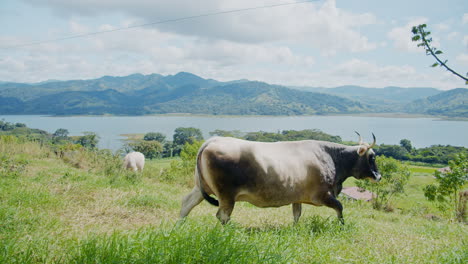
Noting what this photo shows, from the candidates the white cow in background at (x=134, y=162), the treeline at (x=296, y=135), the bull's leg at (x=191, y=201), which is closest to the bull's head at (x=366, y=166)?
the bull's leg at (x=191, y=201)

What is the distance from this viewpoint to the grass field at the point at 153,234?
311 centimetres

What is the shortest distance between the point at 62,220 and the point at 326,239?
4.18 metres

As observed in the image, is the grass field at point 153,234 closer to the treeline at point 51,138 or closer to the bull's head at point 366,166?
the bull's head at point 366,166

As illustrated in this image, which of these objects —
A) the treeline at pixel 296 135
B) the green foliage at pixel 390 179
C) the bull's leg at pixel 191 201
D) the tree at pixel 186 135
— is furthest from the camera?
the tree at pixel 186 135

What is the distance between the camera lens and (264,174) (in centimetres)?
536

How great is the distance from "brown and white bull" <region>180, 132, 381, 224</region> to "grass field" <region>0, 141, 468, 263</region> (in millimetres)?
411

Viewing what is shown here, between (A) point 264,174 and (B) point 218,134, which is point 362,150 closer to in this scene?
(A) point 264,174

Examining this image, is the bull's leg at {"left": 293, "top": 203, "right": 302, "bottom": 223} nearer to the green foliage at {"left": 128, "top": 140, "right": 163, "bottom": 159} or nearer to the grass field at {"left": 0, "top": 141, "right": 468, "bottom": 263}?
the grass field at {"left": 0, "top": 141, "right": 468, "bottom": 263}

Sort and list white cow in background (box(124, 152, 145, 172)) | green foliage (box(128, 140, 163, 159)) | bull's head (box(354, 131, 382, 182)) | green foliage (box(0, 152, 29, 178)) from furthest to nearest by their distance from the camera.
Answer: green foliage (box(128, 140, 163, 159)) < white cow in background (box(124, 152, 145, 172)) < green foliage (box(0, 152, 29, 178)) < bull's head (box(354, 131, 382, 182))

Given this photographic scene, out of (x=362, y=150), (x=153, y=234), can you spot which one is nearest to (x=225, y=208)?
(x=153, y=234)

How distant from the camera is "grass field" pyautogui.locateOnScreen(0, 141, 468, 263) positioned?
3.11 m

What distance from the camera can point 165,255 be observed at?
3020mm

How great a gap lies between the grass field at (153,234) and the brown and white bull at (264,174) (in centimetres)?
41

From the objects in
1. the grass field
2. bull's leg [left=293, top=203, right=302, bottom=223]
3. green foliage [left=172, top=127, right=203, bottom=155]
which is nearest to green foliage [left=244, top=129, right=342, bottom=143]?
green foliage [left=172, top=127, right=203, bottom=155]
